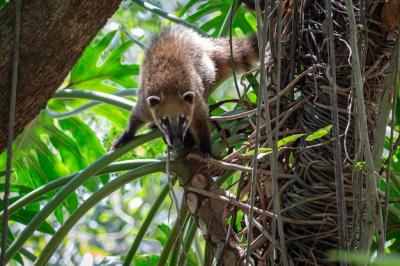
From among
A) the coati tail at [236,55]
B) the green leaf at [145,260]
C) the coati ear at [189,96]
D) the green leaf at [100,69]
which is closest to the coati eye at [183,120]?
the coati ear at [189,96]

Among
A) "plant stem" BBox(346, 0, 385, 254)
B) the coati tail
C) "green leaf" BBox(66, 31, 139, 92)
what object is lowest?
"plant stem" BBox(346, 0, 385, 254)

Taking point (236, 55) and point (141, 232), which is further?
point (236, 55)

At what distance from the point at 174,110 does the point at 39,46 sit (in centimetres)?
187

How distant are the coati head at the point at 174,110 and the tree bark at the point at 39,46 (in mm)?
1628

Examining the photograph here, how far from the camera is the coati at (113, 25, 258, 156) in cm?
392

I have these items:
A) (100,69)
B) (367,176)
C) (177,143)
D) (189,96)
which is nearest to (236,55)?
(189,96)

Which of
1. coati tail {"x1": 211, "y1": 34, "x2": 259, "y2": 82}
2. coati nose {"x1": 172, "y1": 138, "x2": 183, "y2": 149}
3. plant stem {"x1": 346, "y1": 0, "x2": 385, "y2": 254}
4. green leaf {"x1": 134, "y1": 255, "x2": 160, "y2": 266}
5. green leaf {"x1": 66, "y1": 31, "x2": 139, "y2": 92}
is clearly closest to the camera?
plant stem {"x1": 346, "y1": 0, "x2": 385, "y2": 254}

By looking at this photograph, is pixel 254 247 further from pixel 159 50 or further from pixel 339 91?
pixel 159 50

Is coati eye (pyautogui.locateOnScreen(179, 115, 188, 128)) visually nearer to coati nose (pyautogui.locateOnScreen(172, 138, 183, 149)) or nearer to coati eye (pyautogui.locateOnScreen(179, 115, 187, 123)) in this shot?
coati eye (pyautogui.locateOnScreen(179, 115, 187, 123))

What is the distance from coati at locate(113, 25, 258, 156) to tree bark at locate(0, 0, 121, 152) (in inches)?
64.0

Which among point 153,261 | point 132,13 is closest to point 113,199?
point 132,13

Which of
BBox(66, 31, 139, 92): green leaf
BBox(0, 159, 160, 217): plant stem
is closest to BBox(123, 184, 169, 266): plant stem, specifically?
BBox(0, 159, 160, 217): plant stem

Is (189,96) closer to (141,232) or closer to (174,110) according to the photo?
(174,110)

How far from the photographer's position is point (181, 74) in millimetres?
4102
